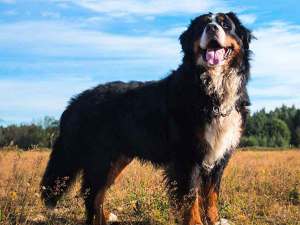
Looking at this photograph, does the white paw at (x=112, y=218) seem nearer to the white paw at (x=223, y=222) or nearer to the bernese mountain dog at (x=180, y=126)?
the bernese mountain dog at (x=180, y=126)

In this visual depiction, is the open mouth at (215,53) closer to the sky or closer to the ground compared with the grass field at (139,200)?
closer to the sky

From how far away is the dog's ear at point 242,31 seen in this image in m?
6.27

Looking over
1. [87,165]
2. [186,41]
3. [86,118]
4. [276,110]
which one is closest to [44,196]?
[87,165]

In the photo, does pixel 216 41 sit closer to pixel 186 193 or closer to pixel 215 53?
pixel 215 53

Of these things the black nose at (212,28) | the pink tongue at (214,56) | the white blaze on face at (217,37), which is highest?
the black nose at (212,28)

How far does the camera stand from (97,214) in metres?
6.50

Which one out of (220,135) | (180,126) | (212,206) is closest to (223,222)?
(212,206)

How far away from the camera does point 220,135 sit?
6094 mm

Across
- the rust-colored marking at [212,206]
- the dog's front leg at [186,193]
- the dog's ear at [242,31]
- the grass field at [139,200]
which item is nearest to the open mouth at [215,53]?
the dog's ear at [242,31]

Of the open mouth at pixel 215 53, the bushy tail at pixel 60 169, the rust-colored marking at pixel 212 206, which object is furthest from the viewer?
the bushy tail at pixel 60 169

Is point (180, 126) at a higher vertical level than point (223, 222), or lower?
higher

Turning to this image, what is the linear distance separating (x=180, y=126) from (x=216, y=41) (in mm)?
993

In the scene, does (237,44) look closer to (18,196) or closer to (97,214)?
(97,214)

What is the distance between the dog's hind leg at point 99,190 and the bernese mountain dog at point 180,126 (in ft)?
0.04
